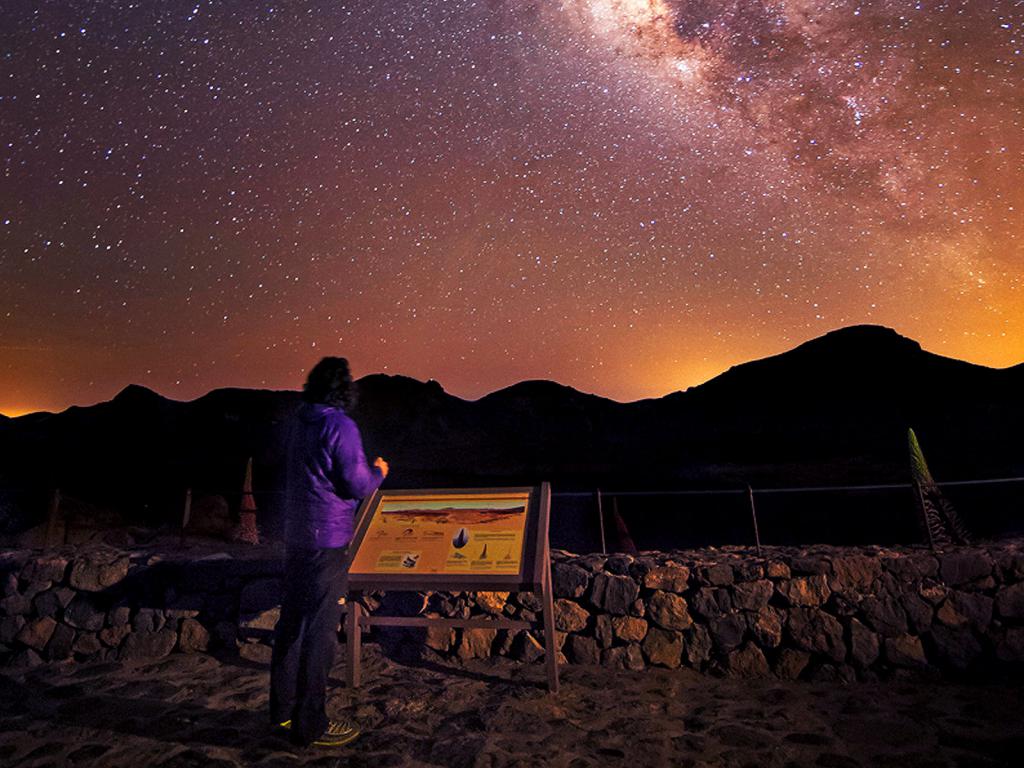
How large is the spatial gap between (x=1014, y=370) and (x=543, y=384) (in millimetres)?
53882

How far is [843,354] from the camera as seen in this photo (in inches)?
3332

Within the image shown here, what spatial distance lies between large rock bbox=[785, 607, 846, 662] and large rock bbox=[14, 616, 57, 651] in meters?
5.93

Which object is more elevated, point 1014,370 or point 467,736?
point 1014,370

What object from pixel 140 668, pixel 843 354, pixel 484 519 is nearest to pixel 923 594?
pixel 484 519

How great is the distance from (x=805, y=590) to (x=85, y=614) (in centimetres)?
582

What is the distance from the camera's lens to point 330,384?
354 cm

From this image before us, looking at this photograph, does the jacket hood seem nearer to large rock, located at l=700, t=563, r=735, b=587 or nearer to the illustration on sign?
the illustration on sign

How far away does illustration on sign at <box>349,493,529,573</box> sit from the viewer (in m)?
4.01

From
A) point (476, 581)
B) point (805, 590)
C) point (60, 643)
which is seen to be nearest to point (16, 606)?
point (60, 643)

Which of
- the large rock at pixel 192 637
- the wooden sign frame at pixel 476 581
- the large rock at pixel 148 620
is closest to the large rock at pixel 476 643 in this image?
the wooden sign frame at pixel 476 581

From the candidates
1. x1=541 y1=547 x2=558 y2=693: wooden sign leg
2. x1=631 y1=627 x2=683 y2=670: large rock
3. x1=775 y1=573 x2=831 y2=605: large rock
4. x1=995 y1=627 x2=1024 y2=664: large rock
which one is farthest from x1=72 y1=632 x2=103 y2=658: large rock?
x1=995 y1=627 x2=1024 y2=664: large rock

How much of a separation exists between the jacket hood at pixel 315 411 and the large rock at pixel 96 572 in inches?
123

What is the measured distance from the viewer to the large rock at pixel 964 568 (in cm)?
455

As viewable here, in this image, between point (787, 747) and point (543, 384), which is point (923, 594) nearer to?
point (787, 747)
